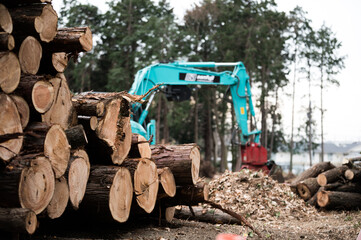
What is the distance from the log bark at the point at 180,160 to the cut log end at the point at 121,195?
36.6 inches

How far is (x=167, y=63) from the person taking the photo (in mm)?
12367

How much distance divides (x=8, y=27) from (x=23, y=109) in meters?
0.78

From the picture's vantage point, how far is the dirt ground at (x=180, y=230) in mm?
4746

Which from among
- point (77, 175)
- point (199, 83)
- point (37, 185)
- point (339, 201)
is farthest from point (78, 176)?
point (199, 83)

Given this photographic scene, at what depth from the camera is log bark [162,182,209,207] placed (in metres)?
5.73

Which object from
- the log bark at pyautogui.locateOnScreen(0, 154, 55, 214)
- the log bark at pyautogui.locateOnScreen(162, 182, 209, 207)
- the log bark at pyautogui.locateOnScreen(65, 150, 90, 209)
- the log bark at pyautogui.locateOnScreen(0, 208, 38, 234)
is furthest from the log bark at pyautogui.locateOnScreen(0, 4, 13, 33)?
the log bark at pyautogui.locateOnScreen(162, 182, 209, 207)

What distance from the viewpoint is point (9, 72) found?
3.79 meters

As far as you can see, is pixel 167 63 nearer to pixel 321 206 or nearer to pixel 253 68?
pixel 321 206

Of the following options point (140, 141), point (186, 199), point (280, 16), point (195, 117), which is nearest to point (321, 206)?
point (186, 199)

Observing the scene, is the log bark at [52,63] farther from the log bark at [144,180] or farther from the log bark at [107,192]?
the log bark at [144,180]

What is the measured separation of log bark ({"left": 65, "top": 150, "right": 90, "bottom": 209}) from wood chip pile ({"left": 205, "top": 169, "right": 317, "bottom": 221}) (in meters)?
3.63

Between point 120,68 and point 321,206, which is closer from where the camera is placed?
point 321,206

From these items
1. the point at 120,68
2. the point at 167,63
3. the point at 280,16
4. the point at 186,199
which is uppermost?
the point at 280,16

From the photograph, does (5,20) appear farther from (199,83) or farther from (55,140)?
(199,83)
